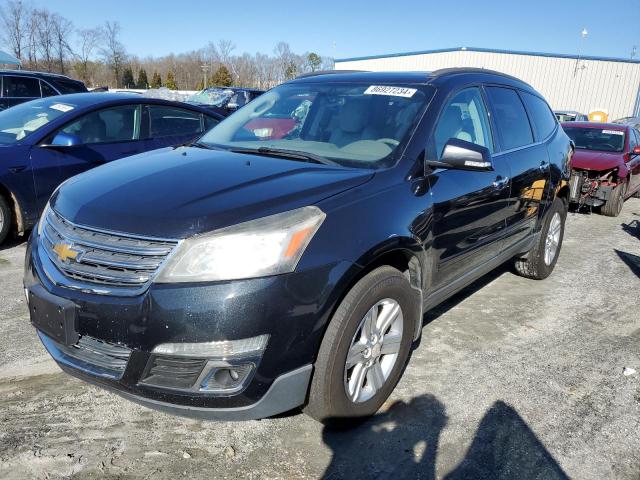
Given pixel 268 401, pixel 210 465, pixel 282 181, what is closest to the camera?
pixel 268 401

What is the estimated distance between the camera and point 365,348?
2639mm

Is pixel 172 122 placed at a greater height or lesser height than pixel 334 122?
lesser

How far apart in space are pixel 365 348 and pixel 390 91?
1.70m

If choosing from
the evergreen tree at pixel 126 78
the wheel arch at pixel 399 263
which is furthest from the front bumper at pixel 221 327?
the evergreen tree at pixel 126 78

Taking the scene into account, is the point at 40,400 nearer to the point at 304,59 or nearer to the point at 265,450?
the point at 265,450

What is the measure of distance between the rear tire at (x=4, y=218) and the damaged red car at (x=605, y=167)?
7.65 metres

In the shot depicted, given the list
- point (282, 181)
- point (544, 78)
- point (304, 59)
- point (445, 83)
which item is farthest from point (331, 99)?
point (304, 59)

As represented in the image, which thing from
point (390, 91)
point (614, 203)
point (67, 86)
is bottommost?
point (614, 203)

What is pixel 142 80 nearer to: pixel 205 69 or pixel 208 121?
pixel 205 69

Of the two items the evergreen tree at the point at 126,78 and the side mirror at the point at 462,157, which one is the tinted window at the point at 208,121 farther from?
the evergreen tree at the point at 126,78

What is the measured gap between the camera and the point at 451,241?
3.25m

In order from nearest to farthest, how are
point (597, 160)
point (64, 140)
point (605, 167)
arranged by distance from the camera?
point (64, 140) < point (605, 167) < point (597, 160)

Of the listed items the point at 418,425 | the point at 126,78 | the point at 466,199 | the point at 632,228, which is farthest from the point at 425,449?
the point at 126,78

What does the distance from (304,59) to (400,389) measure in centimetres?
7885
